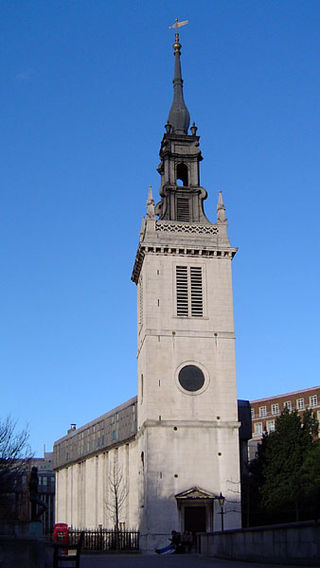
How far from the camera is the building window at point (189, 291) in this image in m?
56.5

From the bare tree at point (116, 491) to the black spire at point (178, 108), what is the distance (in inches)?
1319

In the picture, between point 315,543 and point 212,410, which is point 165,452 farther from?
point 315,543

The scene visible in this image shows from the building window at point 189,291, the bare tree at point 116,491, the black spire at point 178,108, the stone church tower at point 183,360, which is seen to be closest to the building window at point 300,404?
the bare tree at point 116,491

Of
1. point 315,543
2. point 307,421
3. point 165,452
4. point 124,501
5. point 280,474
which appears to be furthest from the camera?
point 124,501

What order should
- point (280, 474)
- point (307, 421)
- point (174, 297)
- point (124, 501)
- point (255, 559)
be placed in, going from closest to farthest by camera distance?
point (255, 559) → point (174, 297) → point (280, 474) → point (307, 421) → point (124, 501)

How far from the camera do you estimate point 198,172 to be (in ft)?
206

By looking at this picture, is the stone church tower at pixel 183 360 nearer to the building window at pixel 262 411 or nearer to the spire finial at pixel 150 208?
the spire finial at pixel 150 208

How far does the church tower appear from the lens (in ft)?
170

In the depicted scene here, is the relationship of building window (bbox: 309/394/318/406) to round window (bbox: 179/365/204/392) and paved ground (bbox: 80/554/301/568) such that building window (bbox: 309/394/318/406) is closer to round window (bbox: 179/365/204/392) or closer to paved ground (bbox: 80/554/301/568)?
round window (bbox: 179/365/204/392)

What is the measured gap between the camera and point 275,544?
2461cm

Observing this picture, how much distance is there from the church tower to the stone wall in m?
18.6

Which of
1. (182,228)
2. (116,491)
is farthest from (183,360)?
(116,491)

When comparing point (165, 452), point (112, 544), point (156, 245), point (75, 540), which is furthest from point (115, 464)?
point (156, 245)

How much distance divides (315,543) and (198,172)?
4502 cm
